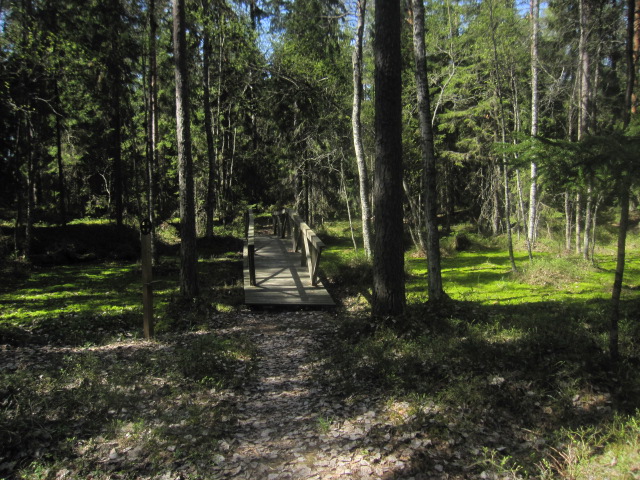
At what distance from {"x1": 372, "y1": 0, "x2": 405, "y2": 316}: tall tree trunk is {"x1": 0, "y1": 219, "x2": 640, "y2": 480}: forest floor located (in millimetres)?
Result: 538

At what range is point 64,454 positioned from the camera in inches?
148

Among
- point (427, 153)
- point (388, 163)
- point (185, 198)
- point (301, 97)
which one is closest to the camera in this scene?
point (388, 163)

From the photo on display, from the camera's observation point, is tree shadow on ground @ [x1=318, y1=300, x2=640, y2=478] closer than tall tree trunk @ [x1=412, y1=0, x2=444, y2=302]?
Yes

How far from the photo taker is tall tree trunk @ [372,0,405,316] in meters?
6.66

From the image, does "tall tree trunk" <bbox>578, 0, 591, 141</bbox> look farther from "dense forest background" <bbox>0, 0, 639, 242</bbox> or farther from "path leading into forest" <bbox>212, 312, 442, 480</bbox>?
"path leading into forest" <bbox>212, 312, 442, 480</bbox>

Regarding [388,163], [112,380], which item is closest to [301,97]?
[388,163]

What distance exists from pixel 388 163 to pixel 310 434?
426 cm

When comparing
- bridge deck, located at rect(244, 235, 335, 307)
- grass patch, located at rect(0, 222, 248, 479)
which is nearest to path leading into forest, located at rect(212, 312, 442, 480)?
grass patch, located at rect(0, 222, 248, 479)

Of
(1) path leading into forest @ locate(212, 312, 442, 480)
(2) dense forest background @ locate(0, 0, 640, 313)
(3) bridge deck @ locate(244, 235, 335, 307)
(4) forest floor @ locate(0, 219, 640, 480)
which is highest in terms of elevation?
(2) dense forest background @ locate(0, 0, 640, 313)

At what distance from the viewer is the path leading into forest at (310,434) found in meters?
3.55

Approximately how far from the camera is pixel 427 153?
7910mm

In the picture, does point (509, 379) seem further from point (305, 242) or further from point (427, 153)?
point (305, 242)

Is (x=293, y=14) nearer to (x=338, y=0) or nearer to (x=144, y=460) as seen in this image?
(x=338, y=0)

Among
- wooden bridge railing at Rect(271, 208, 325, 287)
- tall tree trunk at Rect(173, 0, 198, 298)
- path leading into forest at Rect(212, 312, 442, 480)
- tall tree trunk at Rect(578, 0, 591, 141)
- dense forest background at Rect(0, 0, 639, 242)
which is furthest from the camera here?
tall tree trunk at Rect(578, 0, 591, 141)
